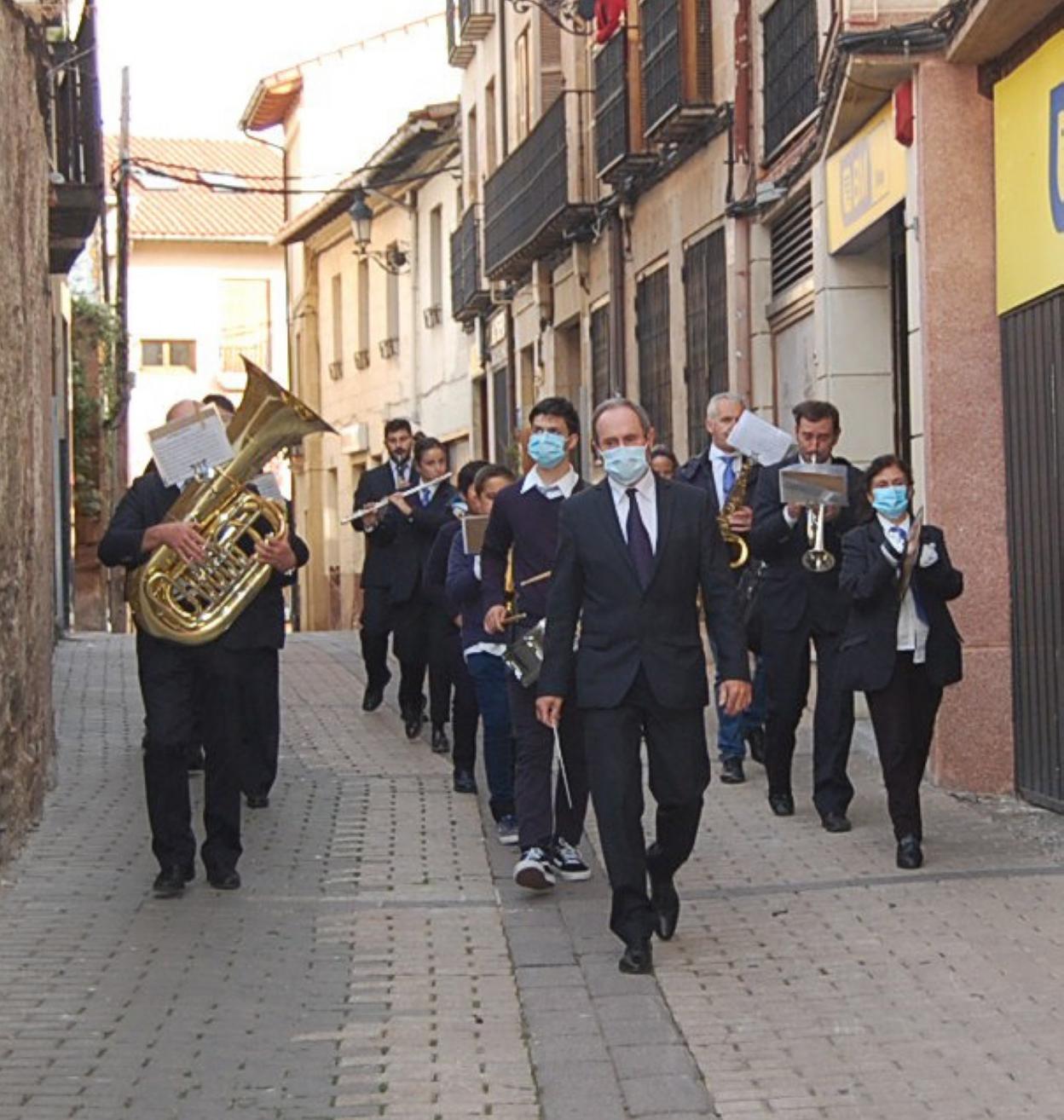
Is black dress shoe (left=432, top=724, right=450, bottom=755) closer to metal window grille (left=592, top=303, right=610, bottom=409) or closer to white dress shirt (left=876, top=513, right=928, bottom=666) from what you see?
white dress shirt (left=876, top=513, right=928, bottom=666)

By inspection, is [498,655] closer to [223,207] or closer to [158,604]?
[158,604]

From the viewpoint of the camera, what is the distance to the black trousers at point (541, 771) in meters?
8.71

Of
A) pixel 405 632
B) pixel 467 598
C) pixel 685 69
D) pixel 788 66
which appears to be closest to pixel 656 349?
pixel 685 69

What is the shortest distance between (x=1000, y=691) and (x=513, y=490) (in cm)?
302

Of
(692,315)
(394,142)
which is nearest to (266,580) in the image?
(692,315)

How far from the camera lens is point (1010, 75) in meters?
10.7

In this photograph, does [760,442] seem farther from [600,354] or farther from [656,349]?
[600,354]

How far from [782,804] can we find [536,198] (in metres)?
13.8

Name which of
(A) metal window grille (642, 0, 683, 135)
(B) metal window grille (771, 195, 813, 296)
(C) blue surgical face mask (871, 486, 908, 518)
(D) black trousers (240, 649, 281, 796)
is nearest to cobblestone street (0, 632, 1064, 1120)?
(D) black trousers (240, 649, 281, 796)

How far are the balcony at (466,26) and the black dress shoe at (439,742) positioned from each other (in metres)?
16.0

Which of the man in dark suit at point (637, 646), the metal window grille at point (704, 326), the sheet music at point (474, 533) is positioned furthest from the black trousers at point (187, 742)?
the metal window grille at point (704, 326)

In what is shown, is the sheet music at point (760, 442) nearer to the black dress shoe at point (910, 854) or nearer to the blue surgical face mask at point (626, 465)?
the black dress shoe at point (910, 854)

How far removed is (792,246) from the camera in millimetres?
15719

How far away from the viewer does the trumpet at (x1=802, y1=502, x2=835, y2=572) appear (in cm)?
968
